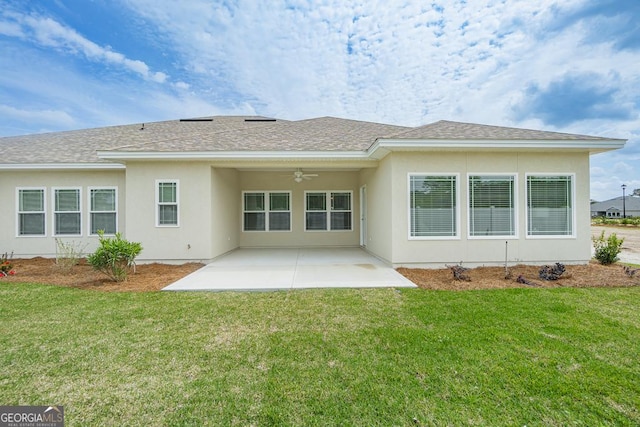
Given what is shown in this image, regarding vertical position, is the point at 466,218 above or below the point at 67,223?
above

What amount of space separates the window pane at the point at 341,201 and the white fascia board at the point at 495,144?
4965mm

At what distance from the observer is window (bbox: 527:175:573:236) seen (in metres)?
7.96

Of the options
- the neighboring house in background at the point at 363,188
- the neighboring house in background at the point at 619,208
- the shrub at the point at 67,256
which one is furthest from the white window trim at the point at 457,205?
the neighboring house in background at the point at 619,208

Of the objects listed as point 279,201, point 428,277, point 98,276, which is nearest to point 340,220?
point 279,201

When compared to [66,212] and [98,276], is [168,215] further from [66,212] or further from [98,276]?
[66,212]

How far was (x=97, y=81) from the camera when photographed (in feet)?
48.6

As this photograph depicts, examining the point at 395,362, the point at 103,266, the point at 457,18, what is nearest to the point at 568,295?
the point at 395,362

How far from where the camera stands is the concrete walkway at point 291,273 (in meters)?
6.21

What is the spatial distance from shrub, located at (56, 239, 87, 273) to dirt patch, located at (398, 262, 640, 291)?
30.6ft

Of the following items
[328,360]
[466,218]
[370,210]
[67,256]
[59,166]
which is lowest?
[328,360]

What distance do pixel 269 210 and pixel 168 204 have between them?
441cm

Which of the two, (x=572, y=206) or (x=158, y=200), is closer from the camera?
(x=572, y=206)

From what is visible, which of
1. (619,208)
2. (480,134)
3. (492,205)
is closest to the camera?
(480,134)

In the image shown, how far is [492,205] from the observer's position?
7.92 m
